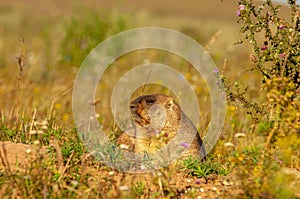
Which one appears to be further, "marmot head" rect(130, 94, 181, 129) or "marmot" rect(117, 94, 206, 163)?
"marmot head" rect(130, 94, 181, 129)

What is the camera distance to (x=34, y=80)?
8.55 meters

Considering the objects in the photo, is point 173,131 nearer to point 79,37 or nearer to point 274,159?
point 274,159

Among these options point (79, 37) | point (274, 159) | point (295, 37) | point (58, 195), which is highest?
point (79, 37)


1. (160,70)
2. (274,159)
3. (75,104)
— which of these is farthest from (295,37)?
(160,70)

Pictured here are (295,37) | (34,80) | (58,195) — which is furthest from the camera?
(34,80)

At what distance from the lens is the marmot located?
4.19 m

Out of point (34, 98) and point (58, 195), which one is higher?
point (34, 98)

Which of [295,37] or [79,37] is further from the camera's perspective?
[79,37]

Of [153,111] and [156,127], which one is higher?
[153,111]

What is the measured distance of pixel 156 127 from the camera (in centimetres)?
446

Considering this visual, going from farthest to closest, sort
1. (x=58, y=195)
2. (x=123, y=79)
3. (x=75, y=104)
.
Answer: (x=123, y=79) < (x=75, y=104) < (x=58, y=195)

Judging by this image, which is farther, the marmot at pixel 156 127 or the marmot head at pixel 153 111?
the marmot head at pixel 153 111

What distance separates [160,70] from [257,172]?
17.7 ft

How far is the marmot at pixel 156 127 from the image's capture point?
13.7 feet
